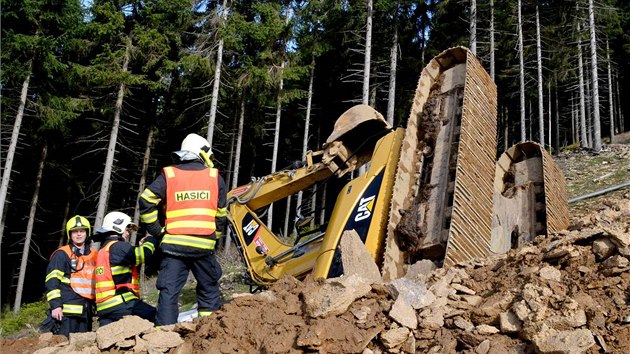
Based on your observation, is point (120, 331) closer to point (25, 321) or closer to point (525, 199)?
point (525, 199)

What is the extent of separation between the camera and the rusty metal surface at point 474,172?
15.9 feet

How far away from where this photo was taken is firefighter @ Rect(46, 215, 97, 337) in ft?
18.7

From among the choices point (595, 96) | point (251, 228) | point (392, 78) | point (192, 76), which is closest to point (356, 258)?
point (251, 228)

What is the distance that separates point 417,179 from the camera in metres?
5.49

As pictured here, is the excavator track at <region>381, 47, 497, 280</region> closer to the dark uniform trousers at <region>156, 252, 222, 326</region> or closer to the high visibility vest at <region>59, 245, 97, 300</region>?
the dark uniform trousers at <region>156, 252, 222, 326</region>

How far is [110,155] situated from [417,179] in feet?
44.8

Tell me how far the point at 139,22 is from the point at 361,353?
1825cm

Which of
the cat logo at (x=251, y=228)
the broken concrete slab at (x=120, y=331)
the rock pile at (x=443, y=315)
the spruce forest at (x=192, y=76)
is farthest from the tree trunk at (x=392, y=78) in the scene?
the broken concrete slab at (x=120, y=331)

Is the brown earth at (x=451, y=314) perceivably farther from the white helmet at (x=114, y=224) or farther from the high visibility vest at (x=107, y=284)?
the white helmet at (x=114, y=224)

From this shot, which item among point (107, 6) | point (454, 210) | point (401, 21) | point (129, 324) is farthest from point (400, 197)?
point (401, 21)

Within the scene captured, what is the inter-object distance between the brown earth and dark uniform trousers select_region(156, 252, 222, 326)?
0.62 metres

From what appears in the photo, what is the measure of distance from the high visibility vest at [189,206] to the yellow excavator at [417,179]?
1086 mm

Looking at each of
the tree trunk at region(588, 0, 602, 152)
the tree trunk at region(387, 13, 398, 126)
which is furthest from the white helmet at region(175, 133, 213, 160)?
the tree trunk at region(588, 0, 602, 152)

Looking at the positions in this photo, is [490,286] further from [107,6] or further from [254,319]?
[107,6]
